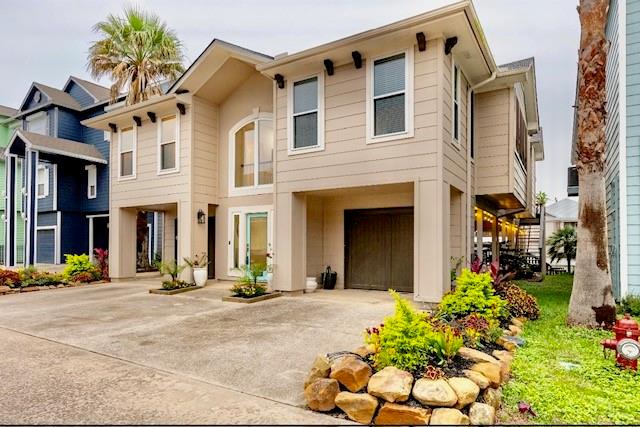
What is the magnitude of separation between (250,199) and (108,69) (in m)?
8.39

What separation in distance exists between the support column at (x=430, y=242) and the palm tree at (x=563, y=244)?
454 inches

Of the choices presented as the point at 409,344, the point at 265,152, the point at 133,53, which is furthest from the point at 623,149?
the point at 133,53

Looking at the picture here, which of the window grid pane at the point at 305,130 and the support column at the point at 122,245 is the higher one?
the window grid pane at the point at 305,130

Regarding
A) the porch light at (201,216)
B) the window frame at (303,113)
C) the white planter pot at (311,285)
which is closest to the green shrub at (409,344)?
the window frame at (303,113)

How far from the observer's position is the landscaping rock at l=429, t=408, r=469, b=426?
296cm

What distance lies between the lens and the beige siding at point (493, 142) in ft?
32.0

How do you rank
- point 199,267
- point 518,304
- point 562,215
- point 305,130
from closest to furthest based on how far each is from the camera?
point 518,304
point 305,130
point 199,267
point 562,215

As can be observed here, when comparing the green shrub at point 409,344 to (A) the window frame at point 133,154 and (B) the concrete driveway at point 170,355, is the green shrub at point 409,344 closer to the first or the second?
(B) the concrete driveway at point 170,355

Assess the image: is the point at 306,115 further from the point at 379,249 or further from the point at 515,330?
the point at 515,330

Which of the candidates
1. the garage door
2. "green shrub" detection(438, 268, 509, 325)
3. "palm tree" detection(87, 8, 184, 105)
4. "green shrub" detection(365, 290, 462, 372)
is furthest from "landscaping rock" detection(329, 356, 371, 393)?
the garage door

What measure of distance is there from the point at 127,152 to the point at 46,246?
29.6 ft

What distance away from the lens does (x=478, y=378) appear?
3385mm

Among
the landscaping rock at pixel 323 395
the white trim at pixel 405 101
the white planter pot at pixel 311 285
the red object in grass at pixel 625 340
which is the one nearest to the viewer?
the landscaping rock at pixel 323 395

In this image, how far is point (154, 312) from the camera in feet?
24.8
